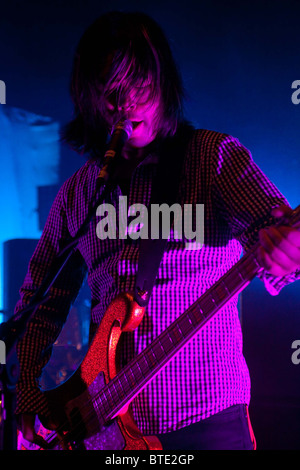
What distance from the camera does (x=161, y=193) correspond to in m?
1.49

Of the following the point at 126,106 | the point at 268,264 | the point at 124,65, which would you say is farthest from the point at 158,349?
the point at 124,65

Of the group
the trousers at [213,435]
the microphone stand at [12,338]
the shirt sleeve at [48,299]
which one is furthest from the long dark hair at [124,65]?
the trousers at [213,435]

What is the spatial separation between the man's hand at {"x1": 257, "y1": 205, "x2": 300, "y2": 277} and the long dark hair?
62 cm

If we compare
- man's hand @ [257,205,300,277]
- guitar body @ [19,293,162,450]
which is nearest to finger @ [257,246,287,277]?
man's hand @ [257,205,300,277]

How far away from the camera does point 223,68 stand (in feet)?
8.38

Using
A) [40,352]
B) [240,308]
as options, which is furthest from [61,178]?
[40,352]

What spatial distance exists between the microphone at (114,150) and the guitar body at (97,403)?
33cm

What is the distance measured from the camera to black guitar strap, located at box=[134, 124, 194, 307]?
137cm

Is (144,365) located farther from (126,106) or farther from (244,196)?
(126,106)

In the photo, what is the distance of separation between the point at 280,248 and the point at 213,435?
494 mm

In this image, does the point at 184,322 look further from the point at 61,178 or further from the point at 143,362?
the point at 61,178

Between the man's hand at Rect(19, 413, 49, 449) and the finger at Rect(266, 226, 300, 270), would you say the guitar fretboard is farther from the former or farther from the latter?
the man's hand at Rect(19, 413, 49, 449)

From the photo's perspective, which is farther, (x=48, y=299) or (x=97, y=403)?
(x=48, y=299)
